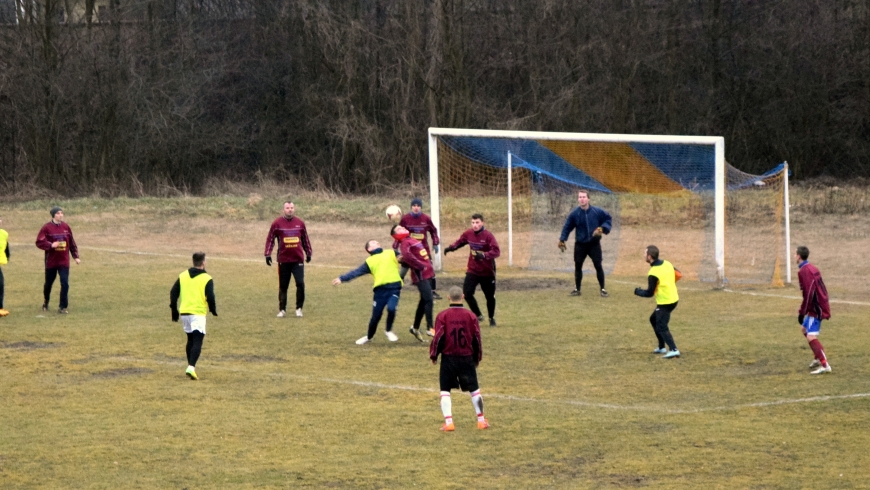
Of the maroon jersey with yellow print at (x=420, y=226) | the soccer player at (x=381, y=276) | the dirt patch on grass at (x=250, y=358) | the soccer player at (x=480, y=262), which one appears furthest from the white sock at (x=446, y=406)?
the maroon jersey with yellow print at (x=420, y=226)

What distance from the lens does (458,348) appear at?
36.7 feet

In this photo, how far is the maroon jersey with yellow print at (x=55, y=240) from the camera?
1897 centimetres

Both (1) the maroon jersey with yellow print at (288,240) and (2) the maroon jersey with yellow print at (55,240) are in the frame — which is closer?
(1) the maroon jersey with yellow print at (288,240)

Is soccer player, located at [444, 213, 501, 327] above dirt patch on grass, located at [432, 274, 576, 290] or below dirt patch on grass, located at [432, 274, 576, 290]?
above

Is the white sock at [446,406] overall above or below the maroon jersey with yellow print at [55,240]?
below

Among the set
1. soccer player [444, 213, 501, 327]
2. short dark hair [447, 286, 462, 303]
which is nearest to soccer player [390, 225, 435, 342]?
soccer player [444, 213, 501, 327]

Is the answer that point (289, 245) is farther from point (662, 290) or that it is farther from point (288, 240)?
point (662, 290)

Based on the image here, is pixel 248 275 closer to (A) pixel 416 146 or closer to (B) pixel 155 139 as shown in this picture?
(A) pixel 416 146

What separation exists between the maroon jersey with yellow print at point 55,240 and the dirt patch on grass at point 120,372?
499 centimetres

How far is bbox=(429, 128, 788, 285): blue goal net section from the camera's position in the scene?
1024 inches

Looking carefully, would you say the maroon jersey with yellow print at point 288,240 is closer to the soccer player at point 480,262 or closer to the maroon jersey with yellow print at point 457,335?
the soccer player at point 480,262

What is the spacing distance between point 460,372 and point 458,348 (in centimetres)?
23

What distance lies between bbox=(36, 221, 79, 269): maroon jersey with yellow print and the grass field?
96cm

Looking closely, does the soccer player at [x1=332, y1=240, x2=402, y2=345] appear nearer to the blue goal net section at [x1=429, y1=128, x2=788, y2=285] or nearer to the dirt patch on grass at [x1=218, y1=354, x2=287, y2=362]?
the dirt patch on grass at [x1=218, y1=354, x2=287, y2=362]
